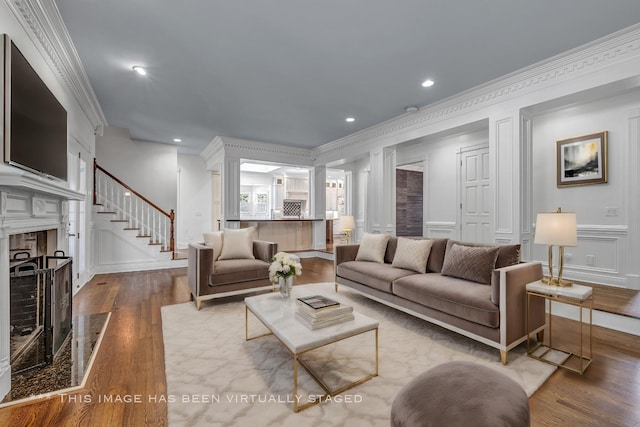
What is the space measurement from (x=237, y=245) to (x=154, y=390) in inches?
87.6

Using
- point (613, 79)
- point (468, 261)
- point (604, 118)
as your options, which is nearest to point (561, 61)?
point (613, 79)

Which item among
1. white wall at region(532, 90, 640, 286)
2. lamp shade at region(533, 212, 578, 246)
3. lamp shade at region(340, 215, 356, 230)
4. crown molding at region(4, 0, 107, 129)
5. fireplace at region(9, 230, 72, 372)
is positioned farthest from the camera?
lamp shade at region(340, 215, 356, 230)

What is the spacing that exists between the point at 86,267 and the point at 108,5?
3.95 metres

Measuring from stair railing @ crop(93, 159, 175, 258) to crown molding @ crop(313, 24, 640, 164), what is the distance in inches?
183

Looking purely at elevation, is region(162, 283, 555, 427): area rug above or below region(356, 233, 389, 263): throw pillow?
below

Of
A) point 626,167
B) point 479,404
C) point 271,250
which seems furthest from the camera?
point 271,250

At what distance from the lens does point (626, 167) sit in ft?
12.0

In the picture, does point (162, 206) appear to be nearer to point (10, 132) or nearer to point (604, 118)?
point (10, 132)

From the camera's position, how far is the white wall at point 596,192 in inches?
145

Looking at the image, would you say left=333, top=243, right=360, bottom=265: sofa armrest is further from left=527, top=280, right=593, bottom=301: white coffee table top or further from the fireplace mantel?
the fireplace mantel

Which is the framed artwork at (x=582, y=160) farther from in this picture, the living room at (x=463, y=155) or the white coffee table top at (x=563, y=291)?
the white coffee table top at (x=563, y=291)

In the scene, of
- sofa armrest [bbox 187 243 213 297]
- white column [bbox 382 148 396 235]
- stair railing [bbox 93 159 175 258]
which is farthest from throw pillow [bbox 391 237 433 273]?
stair railing [bbox 93 159 175 258]

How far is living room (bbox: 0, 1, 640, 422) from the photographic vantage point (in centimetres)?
283

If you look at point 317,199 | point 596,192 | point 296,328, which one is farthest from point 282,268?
point 317,199
